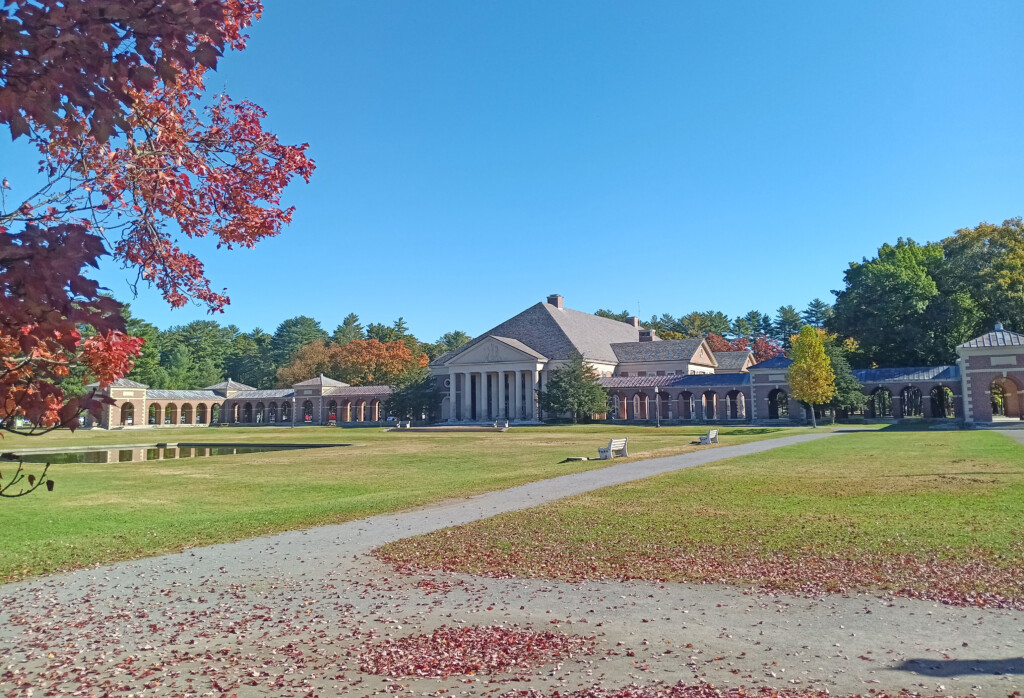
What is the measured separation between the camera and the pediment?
7150 centimetres

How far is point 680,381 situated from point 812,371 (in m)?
20.1

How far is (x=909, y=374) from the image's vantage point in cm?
5678

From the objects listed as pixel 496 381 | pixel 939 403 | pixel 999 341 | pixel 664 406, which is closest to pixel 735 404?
pixel 664 406

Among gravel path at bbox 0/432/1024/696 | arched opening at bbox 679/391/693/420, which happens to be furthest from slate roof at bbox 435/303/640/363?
gravel path at bbox 0/432/1024/696

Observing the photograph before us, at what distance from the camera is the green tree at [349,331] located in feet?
422

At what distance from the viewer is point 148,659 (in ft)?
19.9

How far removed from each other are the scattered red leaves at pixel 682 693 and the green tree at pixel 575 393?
59.2 m

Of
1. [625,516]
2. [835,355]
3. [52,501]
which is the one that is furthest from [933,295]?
[52,501]

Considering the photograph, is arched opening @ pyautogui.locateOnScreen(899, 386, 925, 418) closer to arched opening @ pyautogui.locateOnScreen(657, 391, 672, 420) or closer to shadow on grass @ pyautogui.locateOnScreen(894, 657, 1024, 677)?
arched opening @ pyautogui.locateOnScreen(657, 391, 672, 420)

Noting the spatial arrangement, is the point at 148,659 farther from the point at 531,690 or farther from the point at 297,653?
the point at 531,690

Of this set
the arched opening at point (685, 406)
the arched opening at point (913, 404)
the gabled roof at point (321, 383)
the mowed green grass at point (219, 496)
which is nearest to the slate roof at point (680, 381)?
the arched opening at point (685, 406)

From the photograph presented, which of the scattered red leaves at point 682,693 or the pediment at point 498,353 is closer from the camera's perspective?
the scattered red leaves at point 682,693

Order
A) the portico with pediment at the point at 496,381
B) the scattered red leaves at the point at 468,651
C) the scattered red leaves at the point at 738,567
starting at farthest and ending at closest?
the portico with pediment at the point at 496,381, the scattered red leaves at the point at 738,567, the scattered red leaves at the point at 468,651

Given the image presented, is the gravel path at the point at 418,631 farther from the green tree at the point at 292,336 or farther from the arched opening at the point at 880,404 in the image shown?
the green tree at the point at 292,336
